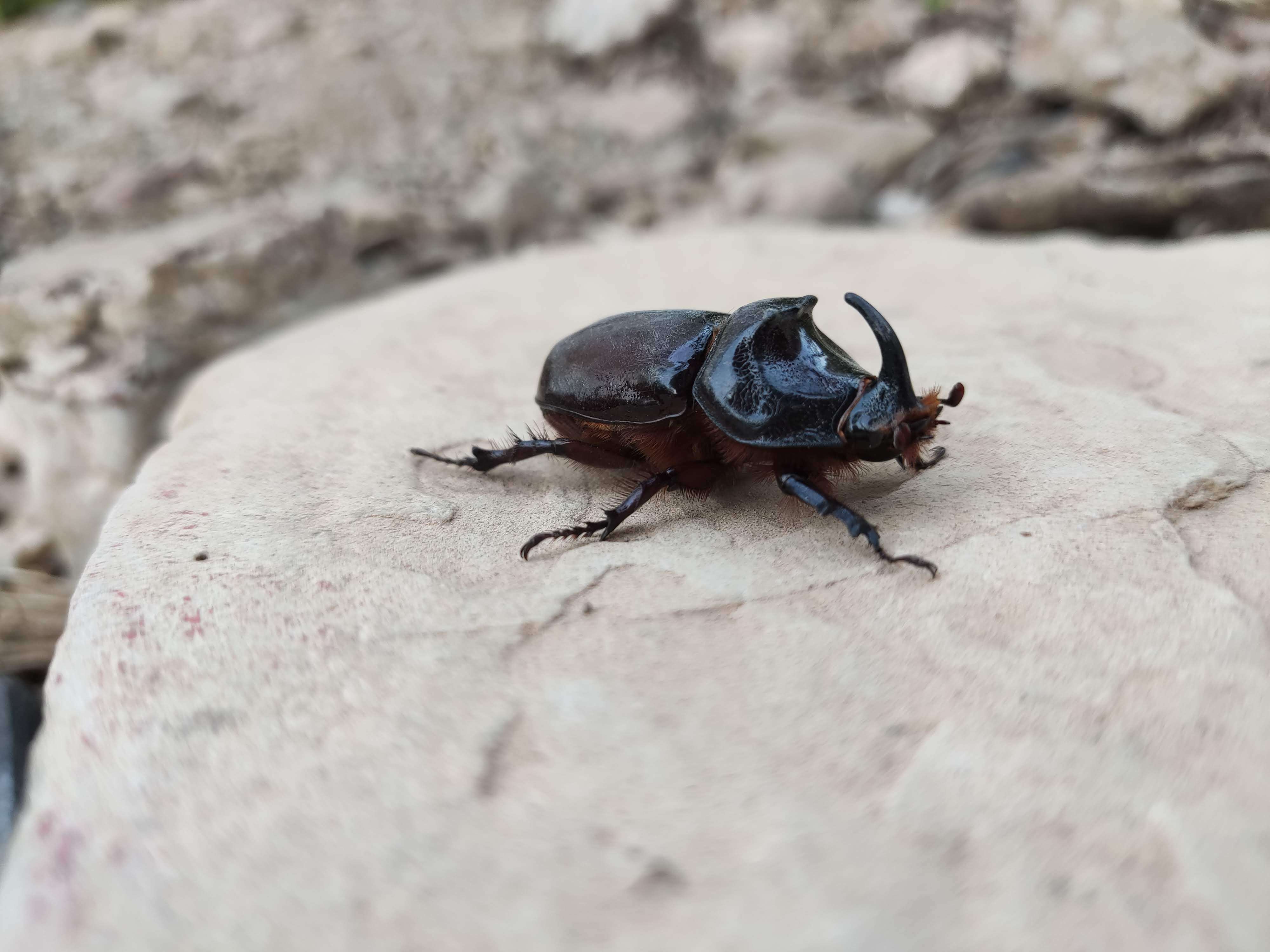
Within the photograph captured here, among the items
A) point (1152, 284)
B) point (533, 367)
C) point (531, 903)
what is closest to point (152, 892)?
point (531, 903)

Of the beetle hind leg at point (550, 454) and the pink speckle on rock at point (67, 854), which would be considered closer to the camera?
the pink speckle on rock at point (67, 854)

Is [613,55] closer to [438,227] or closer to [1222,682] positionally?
[438,227]

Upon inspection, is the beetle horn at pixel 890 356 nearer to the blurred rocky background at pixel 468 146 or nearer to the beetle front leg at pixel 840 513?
the beetle front leg at pixel 840 513

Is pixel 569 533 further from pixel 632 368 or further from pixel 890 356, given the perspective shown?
pixel 890 356

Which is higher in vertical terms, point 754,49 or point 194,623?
point 754,49

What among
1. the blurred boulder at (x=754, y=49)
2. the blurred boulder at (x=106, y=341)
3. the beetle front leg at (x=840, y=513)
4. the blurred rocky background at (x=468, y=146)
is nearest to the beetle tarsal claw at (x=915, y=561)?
the beetle front leg at (x=840, y=513)

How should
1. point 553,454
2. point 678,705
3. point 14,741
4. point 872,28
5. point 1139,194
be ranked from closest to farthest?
point 678,705, point 14,741, point 553,454, point 1139,194, point 872,28

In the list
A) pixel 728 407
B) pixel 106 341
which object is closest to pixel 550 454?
pixel 728 407
